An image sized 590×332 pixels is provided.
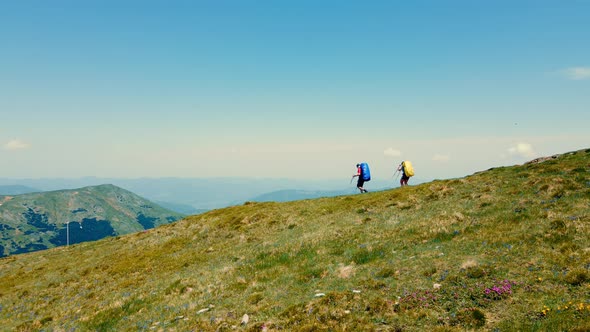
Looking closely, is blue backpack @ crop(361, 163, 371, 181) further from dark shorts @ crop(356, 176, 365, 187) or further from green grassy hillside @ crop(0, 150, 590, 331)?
green grassy hillside @ crop(0, 150, 590, 331)

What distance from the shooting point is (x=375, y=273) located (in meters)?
15.0

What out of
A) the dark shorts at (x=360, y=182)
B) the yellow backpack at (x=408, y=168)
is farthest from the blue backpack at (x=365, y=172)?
the yellow backpack at (x=408, y=168)

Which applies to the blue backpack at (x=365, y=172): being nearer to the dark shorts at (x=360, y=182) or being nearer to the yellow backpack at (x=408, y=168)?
the dark shorts at (x=360, y=182)

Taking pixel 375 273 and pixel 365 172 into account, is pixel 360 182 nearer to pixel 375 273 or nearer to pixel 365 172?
pixel 365 172

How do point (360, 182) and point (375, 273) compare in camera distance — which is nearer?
point (375, 273)

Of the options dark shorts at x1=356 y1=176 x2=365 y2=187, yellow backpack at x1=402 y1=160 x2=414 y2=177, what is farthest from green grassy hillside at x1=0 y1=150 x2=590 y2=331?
dark shorts at x1=356 y1=176 x2=365 y2=187

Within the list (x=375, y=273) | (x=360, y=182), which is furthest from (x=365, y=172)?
(x=375, y=273)

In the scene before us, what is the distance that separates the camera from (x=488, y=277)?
12.1 m

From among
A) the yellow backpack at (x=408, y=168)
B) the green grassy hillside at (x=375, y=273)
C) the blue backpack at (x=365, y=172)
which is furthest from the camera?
the blue backpack at (x=365, y=172)

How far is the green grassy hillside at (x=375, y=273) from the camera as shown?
35.3 feet

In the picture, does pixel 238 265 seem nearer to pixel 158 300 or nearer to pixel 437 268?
pixel 158 300

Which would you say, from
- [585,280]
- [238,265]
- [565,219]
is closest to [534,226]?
[565,219]

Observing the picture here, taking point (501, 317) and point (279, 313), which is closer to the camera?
point (501, 317)

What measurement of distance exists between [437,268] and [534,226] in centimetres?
679
